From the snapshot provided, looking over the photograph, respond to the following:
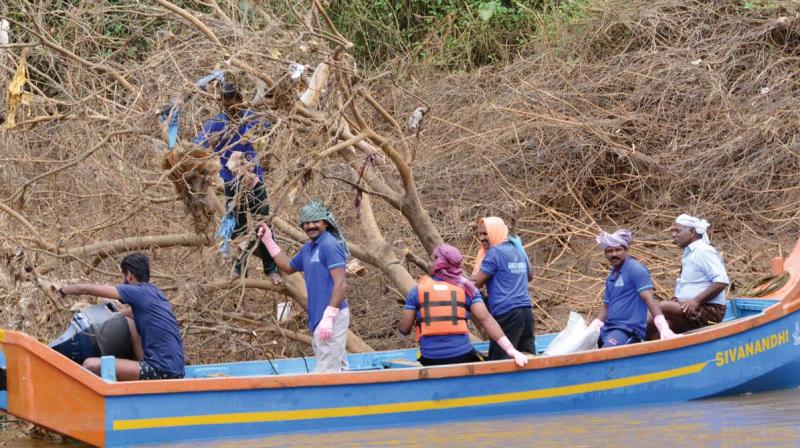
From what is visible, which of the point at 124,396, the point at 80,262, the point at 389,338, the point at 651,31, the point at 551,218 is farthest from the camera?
the point at 651,31

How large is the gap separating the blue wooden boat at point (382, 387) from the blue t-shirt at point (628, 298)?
0.32m

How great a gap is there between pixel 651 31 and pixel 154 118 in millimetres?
7622

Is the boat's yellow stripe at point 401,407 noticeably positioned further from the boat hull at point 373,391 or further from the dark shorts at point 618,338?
the dark shorts at point 618,338

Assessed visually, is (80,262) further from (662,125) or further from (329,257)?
(662,125)

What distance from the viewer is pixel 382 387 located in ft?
26.0

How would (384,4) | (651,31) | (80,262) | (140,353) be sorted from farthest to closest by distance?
(384,4) < (651,31) < (80,262) < (140,353)

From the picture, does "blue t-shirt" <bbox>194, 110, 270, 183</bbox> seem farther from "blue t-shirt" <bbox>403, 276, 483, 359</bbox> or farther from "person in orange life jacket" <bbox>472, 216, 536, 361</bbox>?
"person in orange life jacket" <bbox>472, 216, 536, 361</bbox>

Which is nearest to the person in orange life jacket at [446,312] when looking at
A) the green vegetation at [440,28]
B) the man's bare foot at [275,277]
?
the man's bare foot at [275,277]

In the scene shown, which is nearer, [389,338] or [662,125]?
[389,338]

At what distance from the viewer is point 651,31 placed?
46.6 feet

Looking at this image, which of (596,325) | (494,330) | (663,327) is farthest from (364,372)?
(663,327)

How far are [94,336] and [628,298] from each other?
3664mm

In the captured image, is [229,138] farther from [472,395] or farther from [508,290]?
[472,395]

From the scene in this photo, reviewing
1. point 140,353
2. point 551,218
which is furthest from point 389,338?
point 140,353
